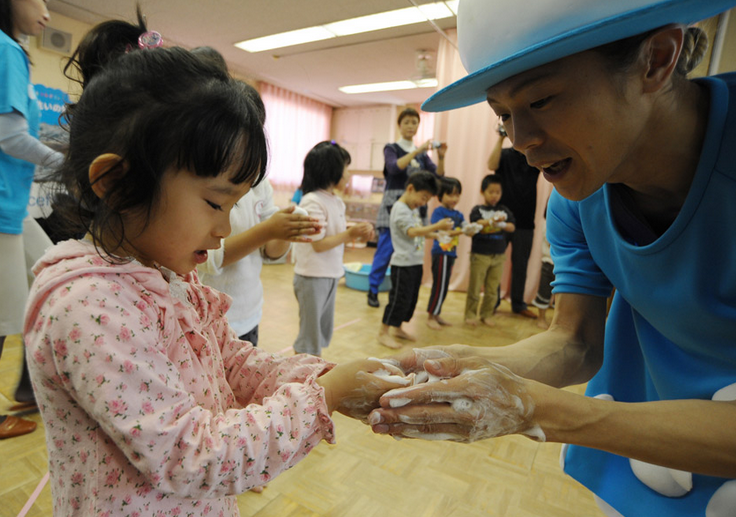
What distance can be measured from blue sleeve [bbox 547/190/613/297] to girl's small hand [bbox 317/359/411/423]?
1.76 ft

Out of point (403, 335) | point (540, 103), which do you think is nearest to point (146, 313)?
point (540, 103)

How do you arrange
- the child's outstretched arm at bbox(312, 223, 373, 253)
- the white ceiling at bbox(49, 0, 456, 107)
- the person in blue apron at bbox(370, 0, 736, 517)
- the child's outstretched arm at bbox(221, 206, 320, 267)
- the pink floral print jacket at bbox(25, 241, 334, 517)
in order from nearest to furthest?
the pink floral print jacket at bbox(25, 241, 334, 517), the person in blue apron at bbox(370, 0, 736, 517), the child's outstretched arm at bbox(221, 206, 320, 267), the child's outstretched arm at bbox(312, 223, 373, 253), the white ceiling at bbox(49, 0, 456, 107)

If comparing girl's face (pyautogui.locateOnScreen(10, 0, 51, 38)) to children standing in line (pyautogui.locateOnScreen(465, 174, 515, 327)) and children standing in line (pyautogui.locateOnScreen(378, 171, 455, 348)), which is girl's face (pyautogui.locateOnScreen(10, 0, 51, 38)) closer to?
children standing in line (pyautogui.locateOnScreen(378, 171, 455, 348))

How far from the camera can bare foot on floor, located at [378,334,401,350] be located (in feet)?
9.27

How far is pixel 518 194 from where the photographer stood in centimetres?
370

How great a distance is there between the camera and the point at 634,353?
0.95 meters

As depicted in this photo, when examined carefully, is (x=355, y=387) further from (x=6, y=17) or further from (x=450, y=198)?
(x=450, y=198)

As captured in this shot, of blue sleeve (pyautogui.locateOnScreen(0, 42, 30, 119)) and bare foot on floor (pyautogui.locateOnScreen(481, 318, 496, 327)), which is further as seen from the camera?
bare foot on floor (pyautogui.locateOnScreen(481, 318, 496, 327))

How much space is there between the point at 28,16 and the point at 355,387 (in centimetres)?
175

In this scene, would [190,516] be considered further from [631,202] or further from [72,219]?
[631,202]

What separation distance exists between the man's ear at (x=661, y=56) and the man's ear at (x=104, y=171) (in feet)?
2.69

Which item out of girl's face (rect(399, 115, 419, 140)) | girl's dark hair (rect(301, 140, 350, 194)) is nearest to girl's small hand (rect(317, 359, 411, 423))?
girl's dark hair (rect(301, 140, 350, 194))

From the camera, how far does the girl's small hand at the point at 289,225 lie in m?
1.34

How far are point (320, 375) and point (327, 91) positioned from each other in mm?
6664
